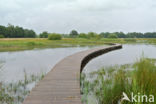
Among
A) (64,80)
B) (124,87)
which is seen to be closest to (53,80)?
(64,80)

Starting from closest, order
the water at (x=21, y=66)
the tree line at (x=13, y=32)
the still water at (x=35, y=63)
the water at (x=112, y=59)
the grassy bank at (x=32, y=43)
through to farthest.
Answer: the water at (x=21, y=66)
the still water at (x=35, y=63)
the water at (x=112, y=59)
the grassy bank at (x=32, y=43)
the tree line at (x=13, y=32)

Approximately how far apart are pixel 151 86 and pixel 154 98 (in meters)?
0.42

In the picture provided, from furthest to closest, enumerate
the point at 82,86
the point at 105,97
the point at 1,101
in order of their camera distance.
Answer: the point at 82,86 < the point at 1,101 < the point at 105,97

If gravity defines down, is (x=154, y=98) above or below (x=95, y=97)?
above

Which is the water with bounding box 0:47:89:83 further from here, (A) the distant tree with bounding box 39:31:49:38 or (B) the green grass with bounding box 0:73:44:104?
(A) the distant tree with bounding box 39:31:49:38

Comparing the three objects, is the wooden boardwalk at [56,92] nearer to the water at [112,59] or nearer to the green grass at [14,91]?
the green grass at [14,91]

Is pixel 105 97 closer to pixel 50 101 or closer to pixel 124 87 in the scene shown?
pixel 124 87

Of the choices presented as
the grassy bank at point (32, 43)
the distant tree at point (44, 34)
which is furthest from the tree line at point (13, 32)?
the grassy bank at point (32, 43)

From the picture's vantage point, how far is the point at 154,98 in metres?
2.59

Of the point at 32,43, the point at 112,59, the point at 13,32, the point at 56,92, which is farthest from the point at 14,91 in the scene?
the point at 13,32

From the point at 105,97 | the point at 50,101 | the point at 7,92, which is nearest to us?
the point at 50,101

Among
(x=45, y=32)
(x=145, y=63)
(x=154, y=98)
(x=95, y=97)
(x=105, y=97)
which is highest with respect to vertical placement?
(x=45, y=32)

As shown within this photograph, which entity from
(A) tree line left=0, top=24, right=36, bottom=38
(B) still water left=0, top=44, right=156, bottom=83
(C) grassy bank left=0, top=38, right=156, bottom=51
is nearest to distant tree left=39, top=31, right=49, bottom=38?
(A) tree line left=0, top=24, right=36, bottom=38

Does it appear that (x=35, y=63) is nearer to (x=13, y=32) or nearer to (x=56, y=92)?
(x=56, y=92)
